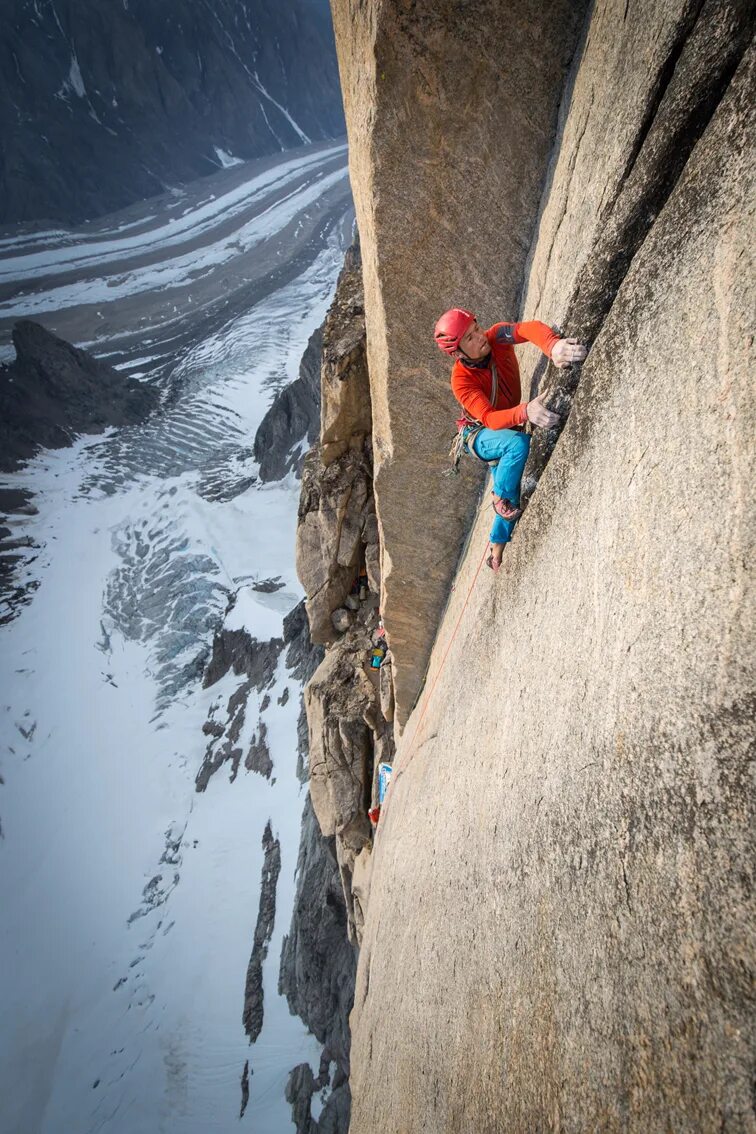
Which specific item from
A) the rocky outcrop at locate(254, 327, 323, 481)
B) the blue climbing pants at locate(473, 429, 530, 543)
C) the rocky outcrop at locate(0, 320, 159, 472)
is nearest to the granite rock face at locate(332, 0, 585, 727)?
the blue climbing pants at locate(473, 429, 530, 543)

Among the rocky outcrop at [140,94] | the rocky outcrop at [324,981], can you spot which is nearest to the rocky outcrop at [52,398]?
the rocky outcrop at [140,94]

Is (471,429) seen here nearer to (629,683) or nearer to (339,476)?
(629,683)

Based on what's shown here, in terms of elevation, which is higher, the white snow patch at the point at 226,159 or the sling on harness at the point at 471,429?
the white snow patch at the point at 226,159

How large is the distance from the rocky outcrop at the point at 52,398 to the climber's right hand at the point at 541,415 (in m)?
77.6

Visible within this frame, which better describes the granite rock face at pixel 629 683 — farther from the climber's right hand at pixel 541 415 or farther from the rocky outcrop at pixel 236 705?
the rocky outcrop at pixel 236 705

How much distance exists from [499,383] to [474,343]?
0.47 meters

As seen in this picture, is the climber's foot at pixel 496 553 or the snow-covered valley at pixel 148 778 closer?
the climber's foot at pixel 496 553

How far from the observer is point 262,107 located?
5379 inches

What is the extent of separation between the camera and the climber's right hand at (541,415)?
3774 mm

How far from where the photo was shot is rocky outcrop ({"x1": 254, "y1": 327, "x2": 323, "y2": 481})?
5397 cm

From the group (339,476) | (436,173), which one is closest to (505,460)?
(436,173)

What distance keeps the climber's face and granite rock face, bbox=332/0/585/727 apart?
1907 millimetres

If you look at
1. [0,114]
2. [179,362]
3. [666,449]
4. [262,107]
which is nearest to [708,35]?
[666,449]

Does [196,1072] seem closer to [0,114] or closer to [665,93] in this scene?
[665,93]
